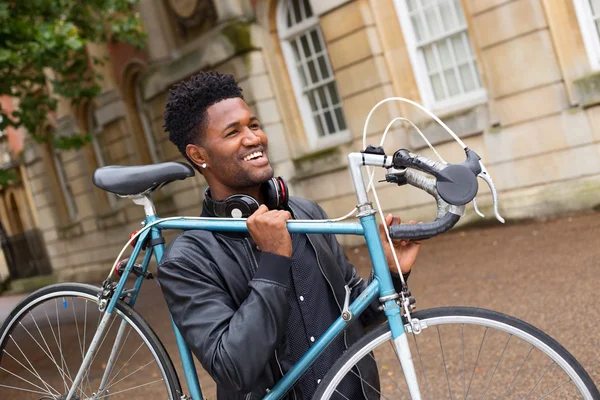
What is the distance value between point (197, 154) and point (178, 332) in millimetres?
641

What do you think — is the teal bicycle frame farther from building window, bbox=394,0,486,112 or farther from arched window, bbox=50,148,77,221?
arched window, bbox=50,148,77,221

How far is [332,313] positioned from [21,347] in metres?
1.45

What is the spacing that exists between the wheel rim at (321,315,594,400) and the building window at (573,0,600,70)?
4.81m

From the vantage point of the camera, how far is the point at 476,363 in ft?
6.41

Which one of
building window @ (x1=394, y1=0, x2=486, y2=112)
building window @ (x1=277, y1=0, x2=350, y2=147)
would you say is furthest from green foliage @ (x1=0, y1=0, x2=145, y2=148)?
building window @ (x1=394, y1=0, x2=486, y2=112)

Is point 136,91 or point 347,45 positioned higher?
point 136,91

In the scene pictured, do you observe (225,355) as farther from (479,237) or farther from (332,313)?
(479,237)

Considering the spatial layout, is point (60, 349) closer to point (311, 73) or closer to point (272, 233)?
point (272, 233)

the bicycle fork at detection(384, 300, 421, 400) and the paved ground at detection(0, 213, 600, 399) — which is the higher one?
the bicycle fork at detection(384, 300, 421, 400)

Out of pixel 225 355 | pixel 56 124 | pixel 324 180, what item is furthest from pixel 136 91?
pixel 225 355

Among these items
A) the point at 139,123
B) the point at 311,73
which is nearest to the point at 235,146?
the point at 311,73

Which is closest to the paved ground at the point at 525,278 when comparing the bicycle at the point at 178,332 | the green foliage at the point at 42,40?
the bicycle at the point at 178,332

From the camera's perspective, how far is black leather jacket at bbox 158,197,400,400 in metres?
1.91

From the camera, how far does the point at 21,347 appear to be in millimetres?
2785
